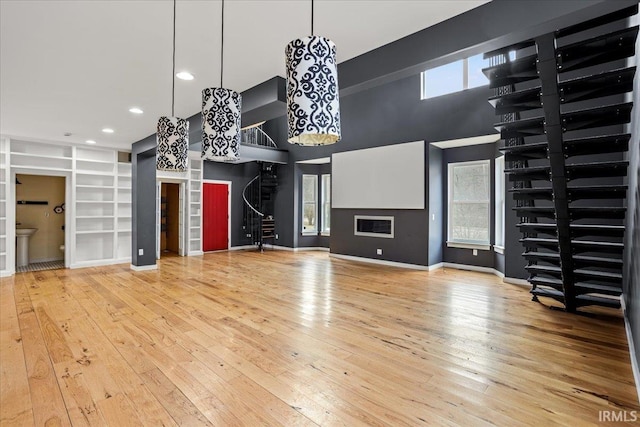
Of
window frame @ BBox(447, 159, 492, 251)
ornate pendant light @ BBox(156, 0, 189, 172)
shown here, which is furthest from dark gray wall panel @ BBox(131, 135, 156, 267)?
window frame @ BBox(447, 159, 492, 251)

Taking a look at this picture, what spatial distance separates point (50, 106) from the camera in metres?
4.27

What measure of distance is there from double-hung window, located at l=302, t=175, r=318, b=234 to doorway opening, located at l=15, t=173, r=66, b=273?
5.78m

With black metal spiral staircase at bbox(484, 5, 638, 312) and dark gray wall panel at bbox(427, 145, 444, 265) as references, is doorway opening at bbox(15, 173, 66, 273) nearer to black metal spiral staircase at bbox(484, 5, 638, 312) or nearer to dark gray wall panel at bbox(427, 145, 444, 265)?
dark gray wall panel at bbox(427, 145, 444, 265)

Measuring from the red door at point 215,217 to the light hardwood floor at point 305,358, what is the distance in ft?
14.1

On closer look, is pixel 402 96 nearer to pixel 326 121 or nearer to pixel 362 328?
pixel 362 328

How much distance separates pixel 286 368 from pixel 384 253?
5.00 m

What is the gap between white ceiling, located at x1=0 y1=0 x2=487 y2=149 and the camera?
2143 mm

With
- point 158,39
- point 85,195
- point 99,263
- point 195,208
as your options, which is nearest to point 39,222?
point 85,195

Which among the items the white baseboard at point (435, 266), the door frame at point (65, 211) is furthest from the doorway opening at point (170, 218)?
the white baseboard at point (435, 266)

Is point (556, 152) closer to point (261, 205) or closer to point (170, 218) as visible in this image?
point (261, 205)

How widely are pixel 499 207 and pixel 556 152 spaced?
3.22 m

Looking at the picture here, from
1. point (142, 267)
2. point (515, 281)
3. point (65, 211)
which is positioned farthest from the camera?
point (65, 211)

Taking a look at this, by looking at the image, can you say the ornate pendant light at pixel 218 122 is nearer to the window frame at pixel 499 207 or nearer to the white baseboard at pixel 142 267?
the window frame at pixel 499 207

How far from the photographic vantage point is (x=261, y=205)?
391 inches
